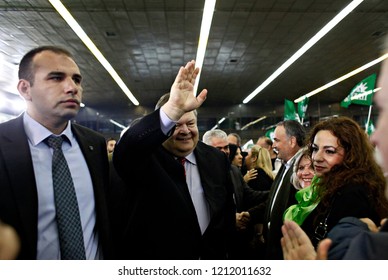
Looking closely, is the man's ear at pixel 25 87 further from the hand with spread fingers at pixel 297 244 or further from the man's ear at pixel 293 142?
the man's ear at pixel 293 142

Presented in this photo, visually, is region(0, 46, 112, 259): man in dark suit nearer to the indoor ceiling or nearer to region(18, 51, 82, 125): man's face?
region(18, 51, 82, 125): man's face

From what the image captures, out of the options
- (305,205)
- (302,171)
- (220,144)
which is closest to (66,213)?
(305,205)

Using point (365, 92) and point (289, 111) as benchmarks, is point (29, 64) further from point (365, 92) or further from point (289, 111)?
point (289, 111)

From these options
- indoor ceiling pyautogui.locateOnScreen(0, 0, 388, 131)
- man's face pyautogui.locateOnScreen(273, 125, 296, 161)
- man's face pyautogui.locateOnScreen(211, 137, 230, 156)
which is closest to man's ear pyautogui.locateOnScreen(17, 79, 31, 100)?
indoor ceiling pyautogui.locateOnScreen(0, 0, 388, 131)

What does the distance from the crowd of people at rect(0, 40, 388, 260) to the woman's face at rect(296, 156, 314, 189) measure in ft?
→ 0.66

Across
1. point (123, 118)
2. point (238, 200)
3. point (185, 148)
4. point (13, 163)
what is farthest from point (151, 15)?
point (13, 163)

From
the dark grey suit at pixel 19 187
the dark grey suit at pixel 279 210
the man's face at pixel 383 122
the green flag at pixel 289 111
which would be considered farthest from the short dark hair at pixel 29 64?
the green flag at pixel 289 111

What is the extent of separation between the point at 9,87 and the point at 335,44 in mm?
4087

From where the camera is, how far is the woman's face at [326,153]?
3.09 ft

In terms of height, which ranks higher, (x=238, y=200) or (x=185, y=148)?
(x=185, y=148)

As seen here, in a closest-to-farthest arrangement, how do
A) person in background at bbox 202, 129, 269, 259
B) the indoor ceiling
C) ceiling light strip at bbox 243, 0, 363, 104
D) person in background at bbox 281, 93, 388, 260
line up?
person in background at bbox 281, 93, 388, 260 < person in background at bbox 202, 129, 269, 259 < the indoor ceiling < ceiling light strip at bbox 243, 0, 363, 104

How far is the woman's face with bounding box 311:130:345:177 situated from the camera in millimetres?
941

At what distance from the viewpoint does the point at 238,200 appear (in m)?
1.67
